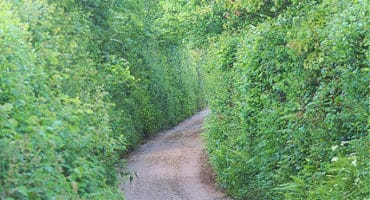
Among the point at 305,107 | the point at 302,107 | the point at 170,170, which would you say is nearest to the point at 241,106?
the point at 302,107

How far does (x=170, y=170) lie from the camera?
19.0 meters

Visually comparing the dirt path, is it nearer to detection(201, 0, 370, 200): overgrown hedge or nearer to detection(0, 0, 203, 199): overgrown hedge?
detection(201, 0, 370, 200): overgrown hedge

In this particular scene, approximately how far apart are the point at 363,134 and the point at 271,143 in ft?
11.3

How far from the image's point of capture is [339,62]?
882 cm

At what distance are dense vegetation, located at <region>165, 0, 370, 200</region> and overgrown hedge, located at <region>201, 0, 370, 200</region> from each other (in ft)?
0.05

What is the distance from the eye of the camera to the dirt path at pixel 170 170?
1542cm

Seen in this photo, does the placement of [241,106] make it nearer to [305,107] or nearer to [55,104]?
[305,107]

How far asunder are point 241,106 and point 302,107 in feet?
12.6

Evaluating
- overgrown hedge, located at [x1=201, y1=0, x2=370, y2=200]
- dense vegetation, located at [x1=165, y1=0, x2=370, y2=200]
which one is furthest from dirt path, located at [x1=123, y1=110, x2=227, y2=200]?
overgrown hedge, located at [x1=201, y1=0, x2=370, y2=200]

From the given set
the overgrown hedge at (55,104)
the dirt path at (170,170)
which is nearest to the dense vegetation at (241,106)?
the overgrown hedge at (55,104)

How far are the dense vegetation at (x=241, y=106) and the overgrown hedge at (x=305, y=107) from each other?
23mm

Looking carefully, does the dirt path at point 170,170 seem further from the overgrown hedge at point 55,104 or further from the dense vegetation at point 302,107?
the overgrown hedge at point 55,104

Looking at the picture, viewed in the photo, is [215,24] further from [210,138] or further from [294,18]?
[294,18]

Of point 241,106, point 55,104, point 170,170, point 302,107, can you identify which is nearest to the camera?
point 55,104
